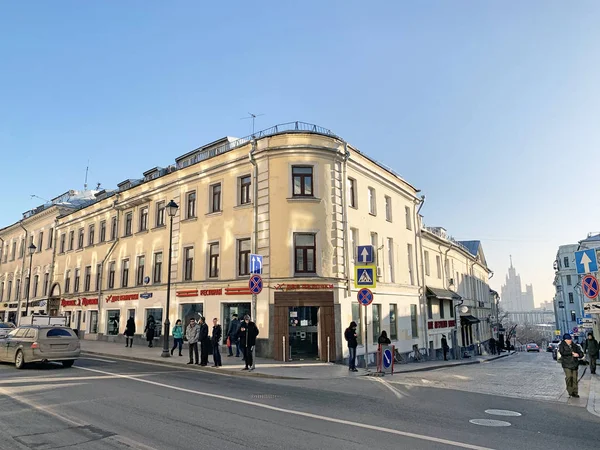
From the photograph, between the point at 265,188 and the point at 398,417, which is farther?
the point at 265,188

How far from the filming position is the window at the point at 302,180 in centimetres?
2023

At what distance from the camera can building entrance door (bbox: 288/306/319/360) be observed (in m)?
18.6

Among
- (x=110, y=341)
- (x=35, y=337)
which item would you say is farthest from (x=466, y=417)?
(x=110, y=341)

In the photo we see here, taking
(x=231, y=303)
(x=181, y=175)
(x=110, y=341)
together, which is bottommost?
(x=110, y=341)

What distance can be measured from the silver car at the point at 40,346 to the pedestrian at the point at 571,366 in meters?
15.5

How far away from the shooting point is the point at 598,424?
784 cm

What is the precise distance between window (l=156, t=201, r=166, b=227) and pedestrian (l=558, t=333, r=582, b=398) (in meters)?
22.2

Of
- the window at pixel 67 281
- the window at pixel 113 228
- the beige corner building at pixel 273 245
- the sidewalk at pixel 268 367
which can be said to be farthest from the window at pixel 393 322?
the window at pixel 67 281

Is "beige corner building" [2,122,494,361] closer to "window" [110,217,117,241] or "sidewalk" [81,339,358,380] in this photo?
"window" [110,217,117,241]

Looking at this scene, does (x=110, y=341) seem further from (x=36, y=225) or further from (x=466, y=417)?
(x=466, y=417)

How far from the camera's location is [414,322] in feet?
90.2

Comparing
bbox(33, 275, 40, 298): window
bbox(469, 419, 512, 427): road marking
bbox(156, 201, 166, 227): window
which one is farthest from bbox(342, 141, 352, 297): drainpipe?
bbox(33, 275, 40, 298): window

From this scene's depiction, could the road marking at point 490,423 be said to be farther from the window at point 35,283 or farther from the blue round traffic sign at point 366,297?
the window at point 35,283

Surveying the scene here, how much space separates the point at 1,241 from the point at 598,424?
58.0 meters
